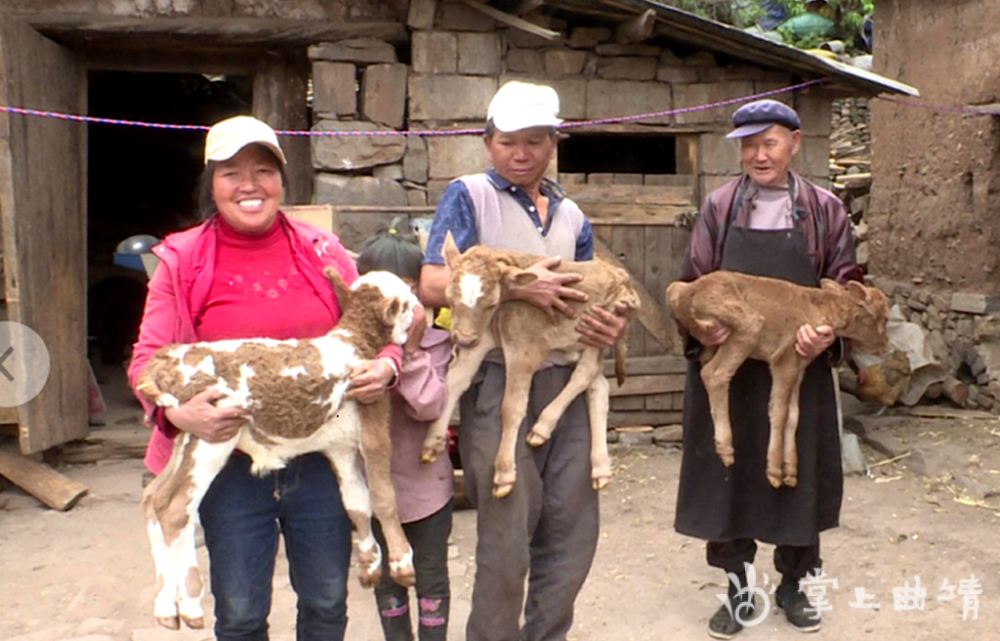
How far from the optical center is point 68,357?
5973 millimetres

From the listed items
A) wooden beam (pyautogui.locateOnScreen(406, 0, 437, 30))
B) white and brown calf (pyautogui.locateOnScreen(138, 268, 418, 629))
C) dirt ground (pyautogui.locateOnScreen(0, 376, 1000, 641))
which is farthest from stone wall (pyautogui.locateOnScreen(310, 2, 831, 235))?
white and brown calf (pyautogui.locateOnScreen(138, 268, 418, 629))

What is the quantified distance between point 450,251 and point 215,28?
3.91 m

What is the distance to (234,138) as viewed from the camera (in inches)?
91.4

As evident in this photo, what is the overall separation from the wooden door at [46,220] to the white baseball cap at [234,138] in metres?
3.50

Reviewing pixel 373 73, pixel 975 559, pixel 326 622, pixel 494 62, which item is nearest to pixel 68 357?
pixel 373 73

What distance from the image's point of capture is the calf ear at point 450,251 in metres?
2.62

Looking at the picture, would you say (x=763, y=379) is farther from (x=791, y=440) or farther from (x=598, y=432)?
(x=598, y=432)

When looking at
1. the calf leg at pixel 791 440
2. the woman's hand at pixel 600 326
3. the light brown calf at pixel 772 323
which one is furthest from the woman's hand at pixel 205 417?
the calf leg at pixel 791 440

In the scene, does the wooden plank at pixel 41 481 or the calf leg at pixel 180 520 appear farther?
the wooden plank at pixel 41 481

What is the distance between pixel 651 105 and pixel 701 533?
361 cm

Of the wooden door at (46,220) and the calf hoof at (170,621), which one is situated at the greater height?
the wooden door at (46,220)

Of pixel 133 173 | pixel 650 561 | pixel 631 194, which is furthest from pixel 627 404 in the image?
pixel 133 173

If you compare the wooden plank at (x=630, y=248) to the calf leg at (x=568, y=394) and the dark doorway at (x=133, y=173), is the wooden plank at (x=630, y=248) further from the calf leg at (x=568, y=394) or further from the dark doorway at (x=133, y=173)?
the dark doorway at (x=133, y=173)

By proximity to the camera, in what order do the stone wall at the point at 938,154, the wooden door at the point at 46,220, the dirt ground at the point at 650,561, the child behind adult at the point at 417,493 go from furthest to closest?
1. the stone wall at the point at 938,154
2. the wooden door at the point at 46,220
3. the dirt ground at the point at 650,561
4. the child behind adult at the point at 417,493
